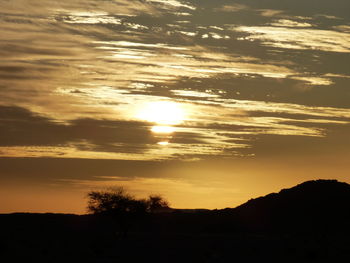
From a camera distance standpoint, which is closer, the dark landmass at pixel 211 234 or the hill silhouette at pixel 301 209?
the dark landmass at pixel 211 234

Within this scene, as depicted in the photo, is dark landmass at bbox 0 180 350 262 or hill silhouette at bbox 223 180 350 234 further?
hill silhouette at bbox 223 180 350 234

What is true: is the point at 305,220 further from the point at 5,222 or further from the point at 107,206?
the point at 5,222

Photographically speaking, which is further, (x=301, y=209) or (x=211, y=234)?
(x=301, y=209)

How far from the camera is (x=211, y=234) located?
5709 inches

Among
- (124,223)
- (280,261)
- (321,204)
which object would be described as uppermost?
(321,204)

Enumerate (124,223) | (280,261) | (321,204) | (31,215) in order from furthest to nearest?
1. (31,215)
2. (321,204)
3. (124,223)
4. (280,261)

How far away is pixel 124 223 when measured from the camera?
145 m

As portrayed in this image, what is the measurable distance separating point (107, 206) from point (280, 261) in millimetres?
58121

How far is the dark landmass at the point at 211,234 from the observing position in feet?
323

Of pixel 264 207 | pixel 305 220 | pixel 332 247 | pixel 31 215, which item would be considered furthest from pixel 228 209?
pixel 332 247

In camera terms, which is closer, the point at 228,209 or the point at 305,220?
the point at 305,220

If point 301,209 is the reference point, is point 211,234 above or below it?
below

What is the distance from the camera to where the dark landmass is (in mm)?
98438

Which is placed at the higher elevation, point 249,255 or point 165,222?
point 165,222
